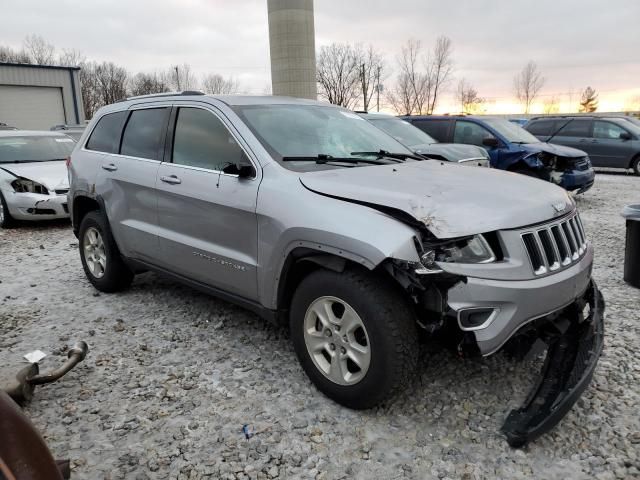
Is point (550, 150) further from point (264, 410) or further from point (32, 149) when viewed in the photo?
point (32, 149)

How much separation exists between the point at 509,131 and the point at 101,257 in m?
8.25

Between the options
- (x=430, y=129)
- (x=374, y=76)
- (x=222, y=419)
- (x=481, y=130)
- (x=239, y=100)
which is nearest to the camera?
(x=222, y=419)

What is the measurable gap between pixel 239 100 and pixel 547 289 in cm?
255

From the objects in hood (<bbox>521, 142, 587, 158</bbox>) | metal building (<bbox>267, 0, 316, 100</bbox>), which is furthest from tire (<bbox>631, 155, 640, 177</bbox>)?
metal building (<bbox>267, 0, 316, 100</bbox>)

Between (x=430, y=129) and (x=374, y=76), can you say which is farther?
(x=374, y=76)

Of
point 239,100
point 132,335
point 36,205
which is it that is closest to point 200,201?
point 239,100

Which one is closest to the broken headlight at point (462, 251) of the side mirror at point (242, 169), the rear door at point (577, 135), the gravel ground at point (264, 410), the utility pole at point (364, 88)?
the gravel ground at point (264, 410)

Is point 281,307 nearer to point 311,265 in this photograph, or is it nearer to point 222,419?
point 311,265

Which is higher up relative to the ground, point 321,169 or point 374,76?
point 374,76

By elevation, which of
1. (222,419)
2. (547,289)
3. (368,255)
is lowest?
(222,419)

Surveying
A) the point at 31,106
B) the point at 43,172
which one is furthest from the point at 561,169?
the point at 31,106

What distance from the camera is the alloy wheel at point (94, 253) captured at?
4961 mm

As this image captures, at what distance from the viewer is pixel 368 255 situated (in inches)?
102

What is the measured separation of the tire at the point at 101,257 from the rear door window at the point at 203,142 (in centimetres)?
133
